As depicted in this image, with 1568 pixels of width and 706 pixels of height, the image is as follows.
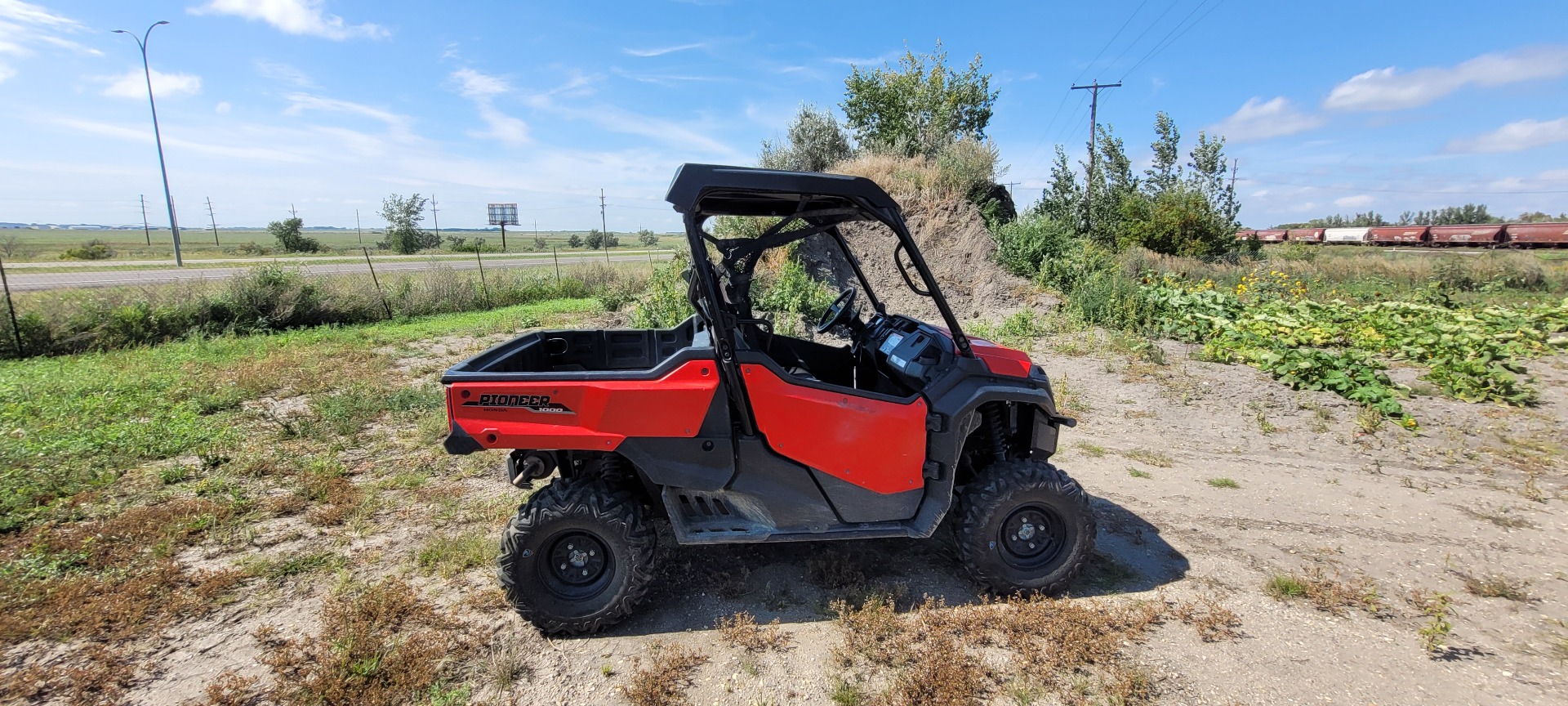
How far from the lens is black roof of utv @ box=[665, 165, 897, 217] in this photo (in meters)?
2.97

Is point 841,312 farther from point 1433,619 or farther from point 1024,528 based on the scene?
point 1433,619

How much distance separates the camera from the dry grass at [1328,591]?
3381mm

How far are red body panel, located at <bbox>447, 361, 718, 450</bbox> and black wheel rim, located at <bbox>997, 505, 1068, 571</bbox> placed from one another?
5.94ft

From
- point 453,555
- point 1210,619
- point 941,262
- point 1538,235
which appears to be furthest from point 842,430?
point 1538,235

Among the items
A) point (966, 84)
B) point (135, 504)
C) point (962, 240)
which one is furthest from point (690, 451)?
point (966, 84)

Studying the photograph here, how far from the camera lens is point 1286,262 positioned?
18094mm

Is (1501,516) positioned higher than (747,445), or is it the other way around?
(747,445)

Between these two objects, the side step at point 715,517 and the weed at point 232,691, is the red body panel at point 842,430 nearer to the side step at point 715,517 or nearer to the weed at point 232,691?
the side step at point 715,517

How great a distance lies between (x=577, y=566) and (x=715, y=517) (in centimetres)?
73

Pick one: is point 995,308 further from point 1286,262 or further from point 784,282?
point 1286,262

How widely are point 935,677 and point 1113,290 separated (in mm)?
10020

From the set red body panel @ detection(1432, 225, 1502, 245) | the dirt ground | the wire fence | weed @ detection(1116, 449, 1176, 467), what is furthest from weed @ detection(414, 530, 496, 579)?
red body panel @ detection(1432, 225, 1502, 245)

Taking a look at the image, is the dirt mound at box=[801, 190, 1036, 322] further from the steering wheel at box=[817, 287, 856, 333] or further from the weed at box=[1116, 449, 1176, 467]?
the steering wheel at box=[817, 287, 856, 333]

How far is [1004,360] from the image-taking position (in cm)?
352
